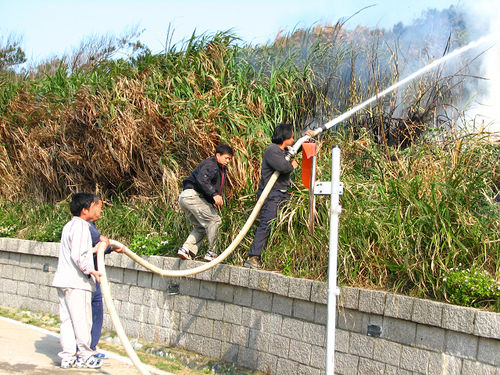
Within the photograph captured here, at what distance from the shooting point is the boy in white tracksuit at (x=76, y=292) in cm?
624

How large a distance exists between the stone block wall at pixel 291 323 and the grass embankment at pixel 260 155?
0.27 metres

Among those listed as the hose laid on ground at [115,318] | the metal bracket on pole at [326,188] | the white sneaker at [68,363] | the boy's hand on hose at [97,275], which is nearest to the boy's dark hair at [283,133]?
the metal bracket on pole at [326,188]

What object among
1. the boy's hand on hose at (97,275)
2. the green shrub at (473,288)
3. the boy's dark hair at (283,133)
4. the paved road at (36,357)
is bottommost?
the paved road at (36,357)

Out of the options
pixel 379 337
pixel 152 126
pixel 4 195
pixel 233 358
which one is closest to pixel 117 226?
pixel 152 126

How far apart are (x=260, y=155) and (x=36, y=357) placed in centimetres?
373

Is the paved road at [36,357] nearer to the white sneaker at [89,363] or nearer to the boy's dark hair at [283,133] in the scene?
the white sneaker at [89,363]

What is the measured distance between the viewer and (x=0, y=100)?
43.8ft

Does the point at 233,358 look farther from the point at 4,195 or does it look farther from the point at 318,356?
the point at 4,195

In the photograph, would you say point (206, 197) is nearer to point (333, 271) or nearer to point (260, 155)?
point (260, 155)

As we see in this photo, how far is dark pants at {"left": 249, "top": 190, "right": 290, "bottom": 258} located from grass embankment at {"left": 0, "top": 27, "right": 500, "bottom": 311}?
0.10 m

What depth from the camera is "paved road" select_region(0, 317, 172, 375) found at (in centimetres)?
614

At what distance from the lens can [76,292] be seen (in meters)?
6.28

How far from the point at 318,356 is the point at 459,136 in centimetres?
300

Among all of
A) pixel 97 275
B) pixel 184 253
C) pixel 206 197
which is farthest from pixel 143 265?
pixel 206 197
